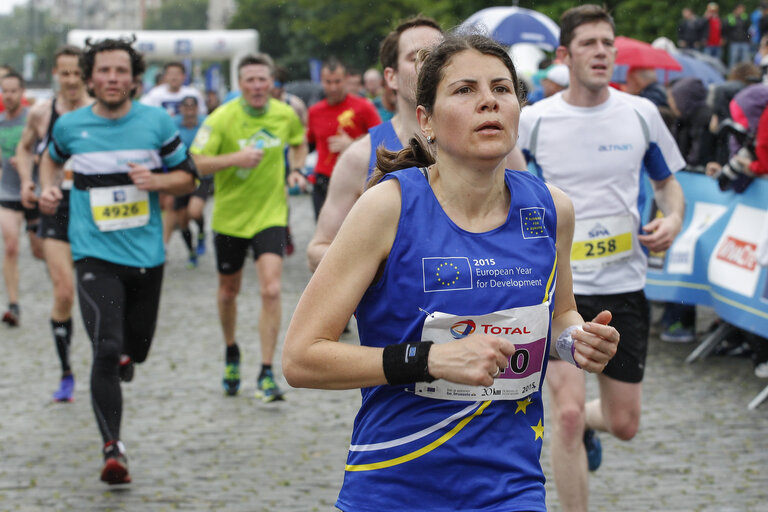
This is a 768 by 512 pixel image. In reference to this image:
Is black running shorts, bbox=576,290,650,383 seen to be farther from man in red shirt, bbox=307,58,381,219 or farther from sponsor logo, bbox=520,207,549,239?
man in red shirt, bbox=307,58,381,219

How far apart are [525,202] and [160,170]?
12.9 feet

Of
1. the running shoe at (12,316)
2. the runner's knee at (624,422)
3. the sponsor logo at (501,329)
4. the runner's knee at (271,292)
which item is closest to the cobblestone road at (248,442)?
the runner's knee at (624,422)

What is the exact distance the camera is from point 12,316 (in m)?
10.5

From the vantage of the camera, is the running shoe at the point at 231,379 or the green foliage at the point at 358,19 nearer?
the running shoe at the point at 231,379

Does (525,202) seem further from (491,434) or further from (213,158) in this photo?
(213,158)

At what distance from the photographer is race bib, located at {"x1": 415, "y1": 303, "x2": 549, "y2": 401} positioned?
2688mm

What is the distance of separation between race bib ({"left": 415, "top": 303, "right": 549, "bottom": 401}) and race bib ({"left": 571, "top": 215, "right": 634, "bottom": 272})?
222cm

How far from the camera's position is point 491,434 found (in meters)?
2.75

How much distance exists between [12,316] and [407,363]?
8700mm

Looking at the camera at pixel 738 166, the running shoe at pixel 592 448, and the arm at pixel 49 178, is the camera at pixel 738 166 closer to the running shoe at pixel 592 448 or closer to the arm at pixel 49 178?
the running shoe at pixel 592 448

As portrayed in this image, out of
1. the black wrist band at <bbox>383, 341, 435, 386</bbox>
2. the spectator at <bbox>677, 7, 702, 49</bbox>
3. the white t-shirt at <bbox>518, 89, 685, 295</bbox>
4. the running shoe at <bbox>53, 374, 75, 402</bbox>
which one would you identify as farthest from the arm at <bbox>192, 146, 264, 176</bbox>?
the spectator at <bbox>677, 7, 702, 49</bbox>

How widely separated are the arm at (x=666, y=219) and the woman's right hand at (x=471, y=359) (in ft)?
8.43

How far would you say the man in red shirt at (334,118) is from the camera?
35.3 feet

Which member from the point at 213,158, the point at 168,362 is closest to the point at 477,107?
the point at 213,158
